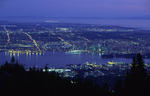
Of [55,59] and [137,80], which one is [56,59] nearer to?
[55,59]

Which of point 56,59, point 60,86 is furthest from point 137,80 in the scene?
point 56,59

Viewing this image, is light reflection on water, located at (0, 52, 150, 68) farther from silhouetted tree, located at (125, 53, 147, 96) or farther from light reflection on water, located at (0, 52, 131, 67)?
silhouetted tree, located at (125, 53, 147, 96)

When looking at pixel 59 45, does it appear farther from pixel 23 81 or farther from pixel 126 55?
pixel 23 81

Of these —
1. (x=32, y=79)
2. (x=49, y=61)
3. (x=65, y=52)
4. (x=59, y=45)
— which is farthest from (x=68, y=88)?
(x=59, y=45)

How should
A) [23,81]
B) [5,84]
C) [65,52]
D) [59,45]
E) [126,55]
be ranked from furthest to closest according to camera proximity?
1. [59,45]
2. [65,52]
3. [126,55]
4. [23,81]
5. [5,84]

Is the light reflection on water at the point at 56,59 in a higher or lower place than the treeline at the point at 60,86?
lower

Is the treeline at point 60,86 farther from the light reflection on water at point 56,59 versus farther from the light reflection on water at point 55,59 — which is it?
the light reflection on water at point 55,59

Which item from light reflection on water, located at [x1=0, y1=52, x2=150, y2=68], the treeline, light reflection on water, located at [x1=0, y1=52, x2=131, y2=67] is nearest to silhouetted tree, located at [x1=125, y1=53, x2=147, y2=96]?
the treeline

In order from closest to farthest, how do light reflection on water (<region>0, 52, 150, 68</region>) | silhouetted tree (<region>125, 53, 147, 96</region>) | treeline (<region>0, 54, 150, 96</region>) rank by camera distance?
silhouetted tree (<region>125, 53, 147, 96</region>)
treeline (<region>0, 54, 150, 96</region>)
light reflection on water (<region>0, 52, 150, 68</region>)

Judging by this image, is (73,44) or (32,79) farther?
(73,44)

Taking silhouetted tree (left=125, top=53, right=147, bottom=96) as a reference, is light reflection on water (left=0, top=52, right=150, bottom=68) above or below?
below

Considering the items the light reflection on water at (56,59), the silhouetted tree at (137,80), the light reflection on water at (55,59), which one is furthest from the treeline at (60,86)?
the light reflection on water at (55,59)
